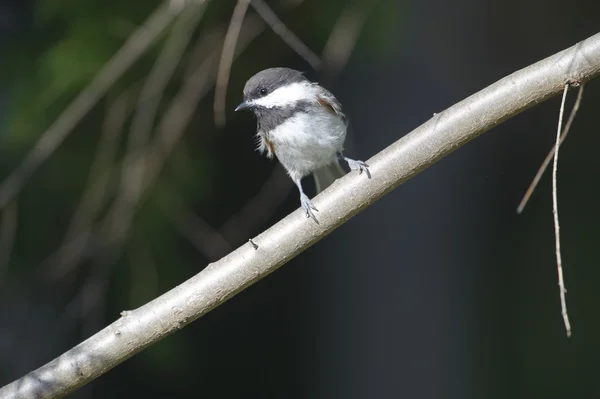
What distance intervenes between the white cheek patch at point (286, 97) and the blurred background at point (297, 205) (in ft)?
0.45

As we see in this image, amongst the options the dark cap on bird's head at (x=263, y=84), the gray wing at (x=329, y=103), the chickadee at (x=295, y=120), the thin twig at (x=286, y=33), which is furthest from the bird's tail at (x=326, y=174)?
the thin twig at (x=286, y=33)

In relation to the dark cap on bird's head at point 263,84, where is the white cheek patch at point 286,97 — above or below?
below

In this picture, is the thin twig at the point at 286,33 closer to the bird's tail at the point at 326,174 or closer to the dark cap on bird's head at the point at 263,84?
the dark cap on bird's head at the point at 263,84

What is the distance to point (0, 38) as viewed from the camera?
2.74 metres

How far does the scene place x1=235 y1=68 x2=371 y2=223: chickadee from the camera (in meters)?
2.47

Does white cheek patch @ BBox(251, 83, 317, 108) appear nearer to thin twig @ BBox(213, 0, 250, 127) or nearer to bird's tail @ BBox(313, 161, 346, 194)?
bird's tail @ BBox(313, 161, 346, 194)

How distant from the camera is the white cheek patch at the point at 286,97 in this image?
253 cm

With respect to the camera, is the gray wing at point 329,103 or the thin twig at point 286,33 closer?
the thin twig at point 286,33

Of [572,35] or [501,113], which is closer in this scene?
[501,113]

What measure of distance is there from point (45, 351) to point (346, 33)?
5.36ft

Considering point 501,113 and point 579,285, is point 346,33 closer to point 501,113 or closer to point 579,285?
point 501,113

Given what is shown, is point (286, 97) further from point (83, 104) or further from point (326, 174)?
point (83, 104)

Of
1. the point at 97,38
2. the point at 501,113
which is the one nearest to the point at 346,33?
the point at 97,38

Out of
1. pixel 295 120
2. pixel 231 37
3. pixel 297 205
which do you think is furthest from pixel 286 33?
pixel 297 205
